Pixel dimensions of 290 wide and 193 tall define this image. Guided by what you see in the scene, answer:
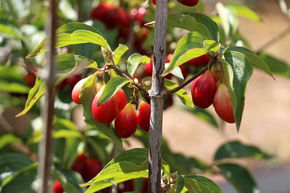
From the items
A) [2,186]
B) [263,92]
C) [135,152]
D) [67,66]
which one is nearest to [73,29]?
[67,66]

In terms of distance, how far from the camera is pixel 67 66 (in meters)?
0.86

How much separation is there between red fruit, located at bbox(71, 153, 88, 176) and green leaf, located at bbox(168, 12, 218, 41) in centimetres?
50

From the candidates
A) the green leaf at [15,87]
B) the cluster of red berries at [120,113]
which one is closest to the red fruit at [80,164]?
the green leaf at [15,87]

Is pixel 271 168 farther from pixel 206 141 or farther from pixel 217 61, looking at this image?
pixel 217 61

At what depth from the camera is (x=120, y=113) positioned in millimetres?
858

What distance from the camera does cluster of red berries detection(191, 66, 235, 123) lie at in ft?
2.61

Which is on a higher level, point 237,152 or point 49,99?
point 49,99

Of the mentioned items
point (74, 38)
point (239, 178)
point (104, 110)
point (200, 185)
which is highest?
point (74, 38)

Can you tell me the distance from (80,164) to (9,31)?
0.34 meters

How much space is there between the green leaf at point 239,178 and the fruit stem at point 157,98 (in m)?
0.57

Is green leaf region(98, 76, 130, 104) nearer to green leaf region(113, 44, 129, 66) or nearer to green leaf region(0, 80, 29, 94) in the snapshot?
green leaf region(113, 44, 129, 66)

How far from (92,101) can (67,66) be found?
0.22 ft

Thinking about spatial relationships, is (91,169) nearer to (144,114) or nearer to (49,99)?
(144,114)

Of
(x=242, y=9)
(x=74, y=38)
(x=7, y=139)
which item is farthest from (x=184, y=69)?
(x=7, y=139)
